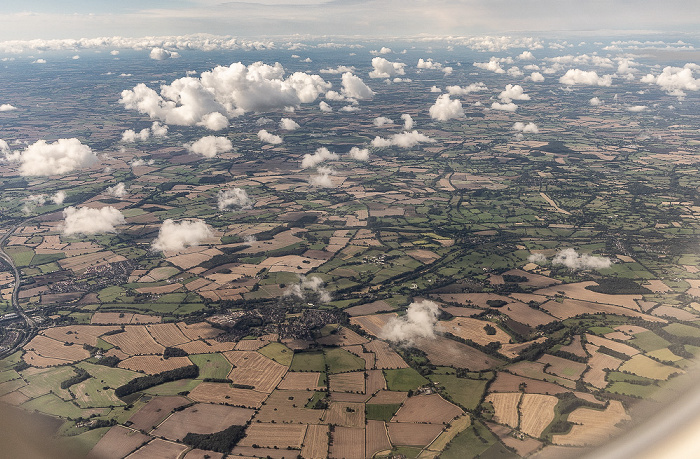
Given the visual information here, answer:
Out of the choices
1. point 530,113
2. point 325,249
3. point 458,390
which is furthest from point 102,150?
point 530,113

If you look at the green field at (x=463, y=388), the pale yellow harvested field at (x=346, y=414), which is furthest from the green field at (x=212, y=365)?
the green field at (x=463, y=388)

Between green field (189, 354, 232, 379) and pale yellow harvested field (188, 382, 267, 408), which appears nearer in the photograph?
pale yellow harvested field (188, 382, 267, 408)

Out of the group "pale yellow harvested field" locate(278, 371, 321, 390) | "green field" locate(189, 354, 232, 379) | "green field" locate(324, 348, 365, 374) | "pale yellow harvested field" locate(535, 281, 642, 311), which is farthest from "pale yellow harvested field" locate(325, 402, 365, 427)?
"pale yellow harvested field" locate(535, 281, 642, 311)

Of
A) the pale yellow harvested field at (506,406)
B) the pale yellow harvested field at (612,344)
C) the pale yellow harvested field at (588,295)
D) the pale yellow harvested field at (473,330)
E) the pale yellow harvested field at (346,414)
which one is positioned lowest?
the pale yellow harvested field at (346,414)

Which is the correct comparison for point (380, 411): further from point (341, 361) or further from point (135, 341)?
point (135, 341)

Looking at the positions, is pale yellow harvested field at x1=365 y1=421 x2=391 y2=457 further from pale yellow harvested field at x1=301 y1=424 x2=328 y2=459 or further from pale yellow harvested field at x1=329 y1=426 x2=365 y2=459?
pale yellow harvested field at x1=301 y1=424 x2=328 y2=459

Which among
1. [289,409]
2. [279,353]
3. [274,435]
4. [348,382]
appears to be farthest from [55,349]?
[348,382]

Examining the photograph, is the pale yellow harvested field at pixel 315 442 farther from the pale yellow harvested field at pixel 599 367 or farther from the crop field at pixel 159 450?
the pale yellow harvested field at pixel 599 367
